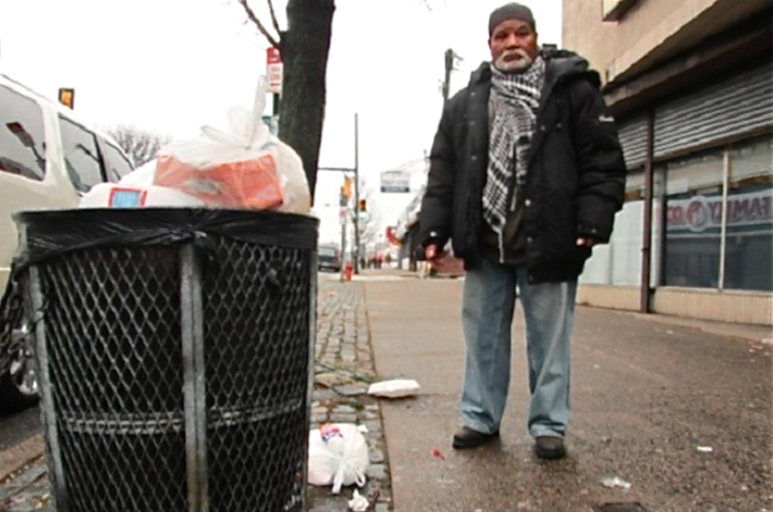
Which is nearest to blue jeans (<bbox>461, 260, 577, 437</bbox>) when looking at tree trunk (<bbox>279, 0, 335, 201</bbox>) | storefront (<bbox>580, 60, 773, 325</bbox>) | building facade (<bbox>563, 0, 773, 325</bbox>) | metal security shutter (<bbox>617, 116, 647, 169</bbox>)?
tree trunk (<bbox>279, 0, 335, 201</bbox>)

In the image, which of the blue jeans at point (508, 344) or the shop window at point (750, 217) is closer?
the blue jeans at point (508, 344)

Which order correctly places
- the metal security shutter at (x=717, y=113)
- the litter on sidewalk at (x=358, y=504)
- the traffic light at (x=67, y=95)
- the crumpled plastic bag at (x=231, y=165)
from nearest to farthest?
the crumpled plastic bag at (x=231, y=165) < the litter on sidewalk at (x=358, y=504) < the metal security shutter at (x=717, y=113) < the traffic light at (x=67, y=95)

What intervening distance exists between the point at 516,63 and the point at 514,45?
0.26 feet

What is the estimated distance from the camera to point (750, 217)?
887 cm

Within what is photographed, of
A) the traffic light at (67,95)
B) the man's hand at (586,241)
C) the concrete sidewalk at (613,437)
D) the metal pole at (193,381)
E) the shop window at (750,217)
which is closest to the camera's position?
the metal pole at (193,381)

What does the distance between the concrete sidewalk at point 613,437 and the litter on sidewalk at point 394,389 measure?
0.08 m

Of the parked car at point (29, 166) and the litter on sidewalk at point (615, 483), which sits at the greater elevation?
the parked car at point (29, 166)

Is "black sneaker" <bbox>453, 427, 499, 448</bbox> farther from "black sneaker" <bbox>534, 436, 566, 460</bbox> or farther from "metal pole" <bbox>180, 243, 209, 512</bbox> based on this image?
"metal pole" <bbox>180, 243, 209, 512</bbox>

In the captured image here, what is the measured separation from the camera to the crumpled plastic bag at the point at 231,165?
6.20ft

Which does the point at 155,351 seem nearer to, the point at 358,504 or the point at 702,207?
the point at 358,504

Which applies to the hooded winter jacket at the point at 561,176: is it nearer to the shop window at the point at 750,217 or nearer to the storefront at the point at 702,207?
the storefront at the point at 702,207

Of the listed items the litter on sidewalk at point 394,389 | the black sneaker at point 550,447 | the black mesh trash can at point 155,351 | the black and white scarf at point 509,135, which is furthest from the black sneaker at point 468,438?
the black mesh trash can at point 155,351

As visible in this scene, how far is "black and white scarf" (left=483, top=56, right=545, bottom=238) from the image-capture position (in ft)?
10.6

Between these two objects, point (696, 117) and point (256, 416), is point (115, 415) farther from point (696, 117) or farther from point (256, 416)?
point (696, 117)
